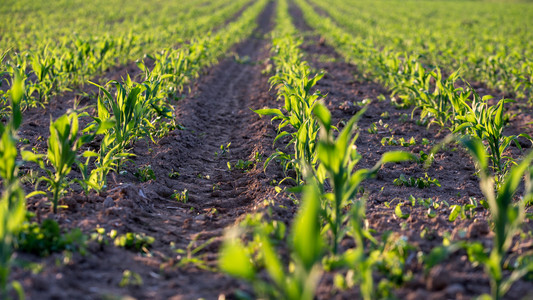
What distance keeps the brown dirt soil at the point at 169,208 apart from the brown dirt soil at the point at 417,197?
2.90ft

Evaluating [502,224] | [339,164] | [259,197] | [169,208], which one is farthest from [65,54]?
[502,224]

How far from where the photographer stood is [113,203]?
3492 mm

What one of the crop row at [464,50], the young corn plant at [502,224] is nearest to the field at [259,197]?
the young corn plant at [502,224]

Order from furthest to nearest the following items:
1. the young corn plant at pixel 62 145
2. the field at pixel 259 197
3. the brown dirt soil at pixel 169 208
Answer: the young corn plant at pixel 62 145 < the brown dirt soil at pixel 169 208 < the field at pixel 259 197

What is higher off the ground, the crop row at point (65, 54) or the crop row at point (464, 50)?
the crop row at point (65, 54)

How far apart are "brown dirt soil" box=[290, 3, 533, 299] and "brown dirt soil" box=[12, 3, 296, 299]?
34.8 inches

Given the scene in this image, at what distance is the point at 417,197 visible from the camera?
3994mm

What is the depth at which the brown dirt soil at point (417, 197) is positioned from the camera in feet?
7.64

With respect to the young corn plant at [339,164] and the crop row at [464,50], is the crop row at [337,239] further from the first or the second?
the crop row at [464,50]

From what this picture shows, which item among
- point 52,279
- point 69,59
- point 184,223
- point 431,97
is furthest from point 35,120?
point 431,97

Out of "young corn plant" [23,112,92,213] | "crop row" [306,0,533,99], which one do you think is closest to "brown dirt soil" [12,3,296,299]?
"young corn plant" [23,112,92,213]

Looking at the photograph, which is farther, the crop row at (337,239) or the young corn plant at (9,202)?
the young corn plant at (9,202)

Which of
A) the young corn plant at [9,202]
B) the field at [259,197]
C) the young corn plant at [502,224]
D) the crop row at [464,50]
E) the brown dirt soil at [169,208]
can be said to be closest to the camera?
the young corn plant at [9,202]

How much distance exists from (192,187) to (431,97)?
11.7ft
